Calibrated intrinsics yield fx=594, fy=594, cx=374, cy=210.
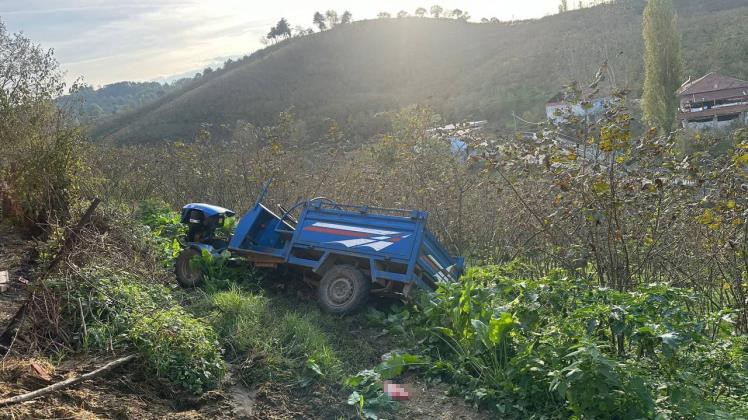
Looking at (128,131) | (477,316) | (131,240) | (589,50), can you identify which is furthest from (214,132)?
(477,316)

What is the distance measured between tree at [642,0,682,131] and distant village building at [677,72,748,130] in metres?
0.60

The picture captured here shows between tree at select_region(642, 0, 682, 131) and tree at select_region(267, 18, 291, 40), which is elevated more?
tree at select_region(267, 18, 291, 40)

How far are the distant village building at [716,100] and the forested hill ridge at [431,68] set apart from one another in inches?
116

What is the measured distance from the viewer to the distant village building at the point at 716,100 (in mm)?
25641

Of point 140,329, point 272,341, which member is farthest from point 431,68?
point 140,329

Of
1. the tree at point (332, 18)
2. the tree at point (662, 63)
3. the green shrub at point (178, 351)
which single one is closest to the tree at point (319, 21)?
the tree at point (332, 18)

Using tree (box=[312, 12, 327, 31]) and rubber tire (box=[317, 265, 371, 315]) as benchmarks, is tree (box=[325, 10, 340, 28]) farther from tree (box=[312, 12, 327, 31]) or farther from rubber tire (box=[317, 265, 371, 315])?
rubber tire (box=[317, 265, 371, 315])

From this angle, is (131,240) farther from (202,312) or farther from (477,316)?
(477,316)

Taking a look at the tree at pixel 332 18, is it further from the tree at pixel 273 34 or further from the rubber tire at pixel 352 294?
the rubber tire at pixel 352 294

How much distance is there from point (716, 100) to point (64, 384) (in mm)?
28981

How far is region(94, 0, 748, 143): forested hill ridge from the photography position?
36.4 metres

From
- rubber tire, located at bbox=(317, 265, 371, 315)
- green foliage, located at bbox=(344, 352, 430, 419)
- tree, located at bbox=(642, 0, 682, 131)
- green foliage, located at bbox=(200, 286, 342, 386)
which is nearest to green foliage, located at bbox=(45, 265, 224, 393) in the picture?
green foliage, located at bbox=(200, 286, 342, 386)

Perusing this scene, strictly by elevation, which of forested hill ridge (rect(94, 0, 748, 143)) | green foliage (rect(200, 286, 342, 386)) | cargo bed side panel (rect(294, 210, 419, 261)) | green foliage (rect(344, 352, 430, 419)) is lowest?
green foliage (rect(344, 352, 430, 419))

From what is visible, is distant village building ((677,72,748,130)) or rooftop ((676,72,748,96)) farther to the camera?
rooftop ((676,72,748,96))
